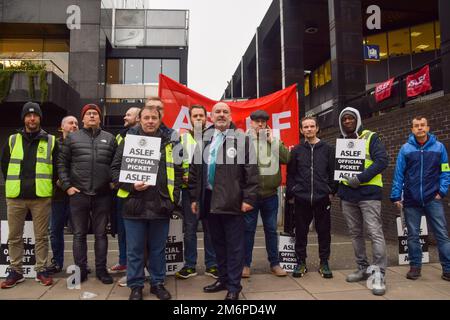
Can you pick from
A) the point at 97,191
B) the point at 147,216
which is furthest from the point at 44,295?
the point at 147,216

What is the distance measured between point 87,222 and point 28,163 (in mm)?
1121

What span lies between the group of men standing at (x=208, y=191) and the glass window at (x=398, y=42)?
1786 cm

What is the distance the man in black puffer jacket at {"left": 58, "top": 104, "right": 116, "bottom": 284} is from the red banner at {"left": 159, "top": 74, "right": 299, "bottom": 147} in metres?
2.20

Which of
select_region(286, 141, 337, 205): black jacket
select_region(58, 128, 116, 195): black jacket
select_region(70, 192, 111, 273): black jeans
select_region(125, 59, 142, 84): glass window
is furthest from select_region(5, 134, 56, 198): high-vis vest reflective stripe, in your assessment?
select_region(125, 59, 142, 84): glass window

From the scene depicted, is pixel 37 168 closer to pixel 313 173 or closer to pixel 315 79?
pixel 313 173

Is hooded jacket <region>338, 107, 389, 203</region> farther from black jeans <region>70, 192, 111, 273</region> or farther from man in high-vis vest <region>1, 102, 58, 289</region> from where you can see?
man in high-vis vest <region>1, 102, 58, 289</region>

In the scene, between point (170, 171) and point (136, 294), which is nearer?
point (136, 294)

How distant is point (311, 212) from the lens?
4957mm

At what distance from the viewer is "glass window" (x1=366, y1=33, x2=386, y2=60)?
2045 centimetres

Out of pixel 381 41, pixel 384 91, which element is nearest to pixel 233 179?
pixel 384 91

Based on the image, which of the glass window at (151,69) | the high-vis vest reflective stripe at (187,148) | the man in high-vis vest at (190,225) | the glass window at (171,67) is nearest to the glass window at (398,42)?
the glass window at (171,67)

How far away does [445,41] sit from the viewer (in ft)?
24.2

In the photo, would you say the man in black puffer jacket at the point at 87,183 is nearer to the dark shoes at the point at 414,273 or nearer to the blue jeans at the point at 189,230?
the blue jeans at the point at 189,230
